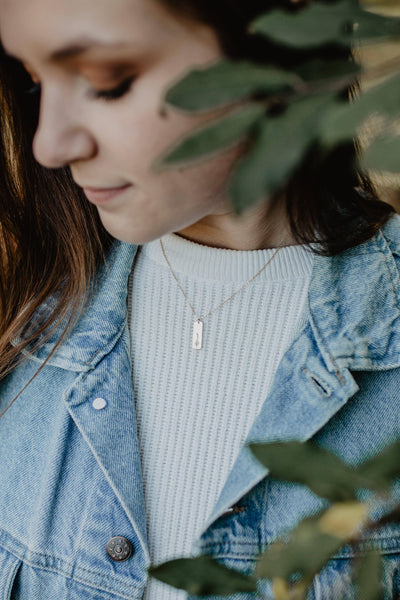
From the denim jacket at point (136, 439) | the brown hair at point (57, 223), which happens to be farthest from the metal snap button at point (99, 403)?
the brown hair at point (57, 223)

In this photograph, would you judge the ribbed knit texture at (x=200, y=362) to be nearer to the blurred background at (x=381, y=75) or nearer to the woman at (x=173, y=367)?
the woman at (x=173, y=367)

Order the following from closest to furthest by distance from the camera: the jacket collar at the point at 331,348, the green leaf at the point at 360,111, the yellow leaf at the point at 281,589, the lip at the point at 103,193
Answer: the green leaf at the point at 360,111 < the yellow leaf at the point at 281,589 < the lip at the point at 103,193 < the jacket collar at the point at 331,348

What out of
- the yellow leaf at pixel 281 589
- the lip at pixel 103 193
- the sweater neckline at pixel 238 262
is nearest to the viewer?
the yellow leaf at pixel 281 589

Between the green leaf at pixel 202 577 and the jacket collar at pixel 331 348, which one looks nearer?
the green leaf at pixel 202 577

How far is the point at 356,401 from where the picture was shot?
3.35ft

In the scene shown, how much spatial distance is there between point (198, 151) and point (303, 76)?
9 centimetres

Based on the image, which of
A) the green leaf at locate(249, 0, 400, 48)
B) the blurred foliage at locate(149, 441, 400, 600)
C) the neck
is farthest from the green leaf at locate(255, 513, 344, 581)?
the neck

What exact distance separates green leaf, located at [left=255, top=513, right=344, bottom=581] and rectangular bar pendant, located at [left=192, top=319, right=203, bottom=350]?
691mm

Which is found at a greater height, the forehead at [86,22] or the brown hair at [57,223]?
the forehead at [86,22]

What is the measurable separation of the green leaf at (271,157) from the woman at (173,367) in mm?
545

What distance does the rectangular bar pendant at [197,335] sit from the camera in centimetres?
108

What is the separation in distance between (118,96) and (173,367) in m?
0.55

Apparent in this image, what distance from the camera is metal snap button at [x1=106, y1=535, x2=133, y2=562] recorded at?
97cm

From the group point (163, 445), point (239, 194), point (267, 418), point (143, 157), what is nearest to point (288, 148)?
point (239, 194)
